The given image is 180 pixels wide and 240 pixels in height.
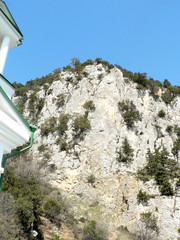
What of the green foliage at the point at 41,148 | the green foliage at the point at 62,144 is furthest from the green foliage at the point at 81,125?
the green foliage at the point at 41,148

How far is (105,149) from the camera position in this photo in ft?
98.3

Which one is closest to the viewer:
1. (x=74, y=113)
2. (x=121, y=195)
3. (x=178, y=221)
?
(x=178, y=221)

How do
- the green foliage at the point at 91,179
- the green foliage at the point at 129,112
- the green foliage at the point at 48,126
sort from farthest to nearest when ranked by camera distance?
the green foliage at the point at 129,112
the green foliage at the point at 48,126
the green foliage at the point at 91,179

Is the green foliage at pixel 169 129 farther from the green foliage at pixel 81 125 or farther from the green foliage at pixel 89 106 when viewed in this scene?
the green foliage at pixel 81 125

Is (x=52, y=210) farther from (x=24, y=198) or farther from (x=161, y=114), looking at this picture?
(x=161, y=114)

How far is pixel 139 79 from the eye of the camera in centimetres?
4419

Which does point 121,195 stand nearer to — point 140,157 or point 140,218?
point 140,218

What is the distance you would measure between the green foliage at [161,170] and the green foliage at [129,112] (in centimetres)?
588

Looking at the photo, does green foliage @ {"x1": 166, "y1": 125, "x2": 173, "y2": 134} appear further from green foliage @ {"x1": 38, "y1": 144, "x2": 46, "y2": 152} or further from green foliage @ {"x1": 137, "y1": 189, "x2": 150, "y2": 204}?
green foliage @ {"x1": 38, "y1": 144, "x2": 46, "y2": 152}

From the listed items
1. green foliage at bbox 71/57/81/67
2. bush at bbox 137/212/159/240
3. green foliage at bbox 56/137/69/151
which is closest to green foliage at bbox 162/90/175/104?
green foliage at bbox 71/57/81/67

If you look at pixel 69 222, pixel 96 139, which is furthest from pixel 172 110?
pixel 69 222

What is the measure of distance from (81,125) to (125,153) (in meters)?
7.30

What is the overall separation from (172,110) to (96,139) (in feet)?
60.1

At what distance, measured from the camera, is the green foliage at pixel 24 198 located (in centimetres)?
1510
